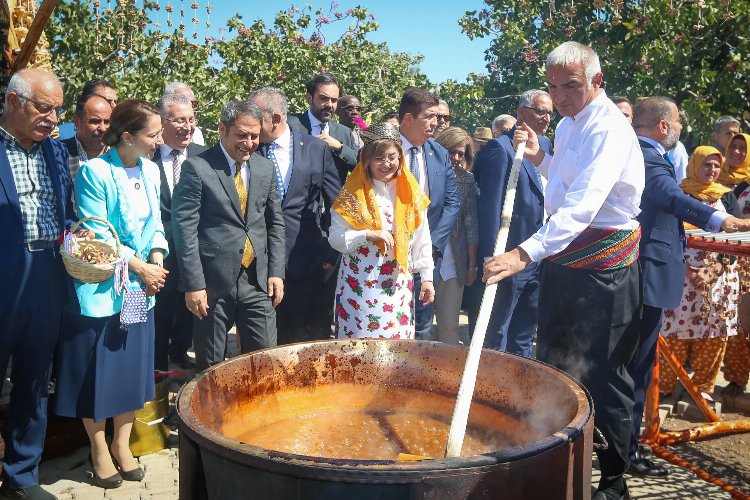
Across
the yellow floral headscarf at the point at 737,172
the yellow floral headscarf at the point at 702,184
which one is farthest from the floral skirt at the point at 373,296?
the yellow floral headscarf at the point at 737,172

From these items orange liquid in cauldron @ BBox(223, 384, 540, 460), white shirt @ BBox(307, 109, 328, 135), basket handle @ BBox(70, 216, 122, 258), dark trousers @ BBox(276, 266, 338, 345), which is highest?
white shirt @ BBox(307, 109, 328, 135)

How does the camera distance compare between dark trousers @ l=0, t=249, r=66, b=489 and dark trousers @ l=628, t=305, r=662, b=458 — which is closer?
dark trousers @ l=0, t=249, r=66, b=489

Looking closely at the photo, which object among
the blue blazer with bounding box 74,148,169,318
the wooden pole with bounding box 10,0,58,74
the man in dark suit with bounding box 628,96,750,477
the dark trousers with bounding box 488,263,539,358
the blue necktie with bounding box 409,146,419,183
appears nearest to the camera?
the blue blazer with bounding box 74,148,169,318

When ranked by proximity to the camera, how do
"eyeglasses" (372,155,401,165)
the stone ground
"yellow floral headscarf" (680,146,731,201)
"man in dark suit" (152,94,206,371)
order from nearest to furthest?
the stone ground → "eyeglasses" (372,155,401,165) → "man in dark suit" (152,94,206,371) → "yellow floral headscarf" (680,146,731,201)

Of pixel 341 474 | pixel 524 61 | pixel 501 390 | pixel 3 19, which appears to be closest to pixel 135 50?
pixel 3 19

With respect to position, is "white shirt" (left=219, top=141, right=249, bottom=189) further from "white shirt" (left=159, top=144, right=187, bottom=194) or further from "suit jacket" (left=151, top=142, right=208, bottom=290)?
"white shirt" (left=159, top=144, right=187, bottom=194)

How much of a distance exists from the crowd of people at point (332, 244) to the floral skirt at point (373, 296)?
0.04 feet

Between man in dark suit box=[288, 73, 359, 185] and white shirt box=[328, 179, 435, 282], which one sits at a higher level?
man in dark suit box=[288, 73, 359, 185]

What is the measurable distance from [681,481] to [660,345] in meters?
0.80

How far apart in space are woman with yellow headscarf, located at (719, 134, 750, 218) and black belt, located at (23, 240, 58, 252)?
16.7ft

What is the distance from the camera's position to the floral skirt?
424 cm

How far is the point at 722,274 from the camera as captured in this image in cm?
517

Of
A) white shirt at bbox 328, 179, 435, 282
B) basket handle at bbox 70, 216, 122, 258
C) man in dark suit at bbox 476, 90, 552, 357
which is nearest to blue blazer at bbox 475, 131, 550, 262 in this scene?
man in dark suit at bbox 476, 90, 552, 357

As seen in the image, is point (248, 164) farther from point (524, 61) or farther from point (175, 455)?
point (524, 61)
